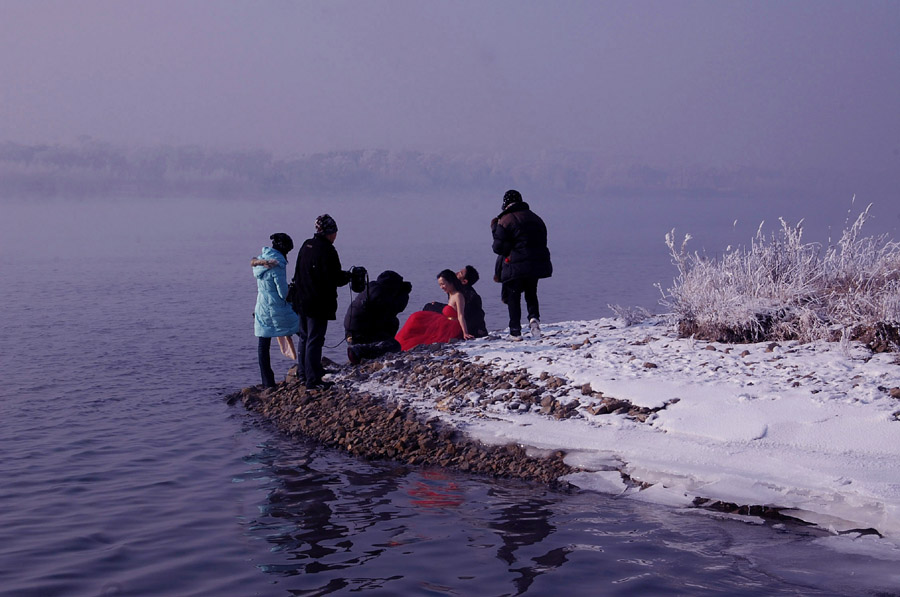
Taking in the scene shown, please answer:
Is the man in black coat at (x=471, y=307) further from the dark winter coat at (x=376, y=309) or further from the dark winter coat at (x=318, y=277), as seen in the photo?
the dark winter coat at (x=318, y=277)

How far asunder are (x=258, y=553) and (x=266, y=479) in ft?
7.07

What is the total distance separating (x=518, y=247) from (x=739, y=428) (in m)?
4.68

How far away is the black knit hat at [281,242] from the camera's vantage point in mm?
10789

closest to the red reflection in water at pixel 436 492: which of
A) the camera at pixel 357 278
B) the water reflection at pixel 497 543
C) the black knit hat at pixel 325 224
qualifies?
the water reflection at pixel 497 543

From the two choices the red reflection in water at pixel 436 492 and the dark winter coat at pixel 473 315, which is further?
the dark winter coat at pixel 473 315

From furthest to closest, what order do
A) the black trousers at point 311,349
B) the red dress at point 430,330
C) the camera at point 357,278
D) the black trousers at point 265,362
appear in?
the red dress at point 430,330 < the black trousers at point 265,362 < the camera at point 357,278 < the black trousers at point 311,349

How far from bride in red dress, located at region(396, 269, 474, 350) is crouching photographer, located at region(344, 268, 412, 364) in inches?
16.8

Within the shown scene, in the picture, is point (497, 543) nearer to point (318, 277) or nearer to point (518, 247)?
point (318, 277)

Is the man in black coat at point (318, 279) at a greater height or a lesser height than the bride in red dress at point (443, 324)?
greater

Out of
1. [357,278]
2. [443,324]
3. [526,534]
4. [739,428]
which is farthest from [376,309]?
[526,534]

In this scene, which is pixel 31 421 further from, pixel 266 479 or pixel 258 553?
pixel 258 553

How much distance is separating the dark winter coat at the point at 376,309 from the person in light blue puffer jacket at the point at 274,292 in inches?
35.3

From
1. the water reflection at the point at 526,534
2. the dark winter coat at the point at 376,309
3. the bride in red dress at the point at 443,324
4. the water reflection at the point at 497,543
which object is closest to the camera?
the water reflection at the point at 497,543

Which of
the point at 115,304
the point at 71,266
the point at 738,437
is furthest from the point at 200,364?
the point at 71,266
